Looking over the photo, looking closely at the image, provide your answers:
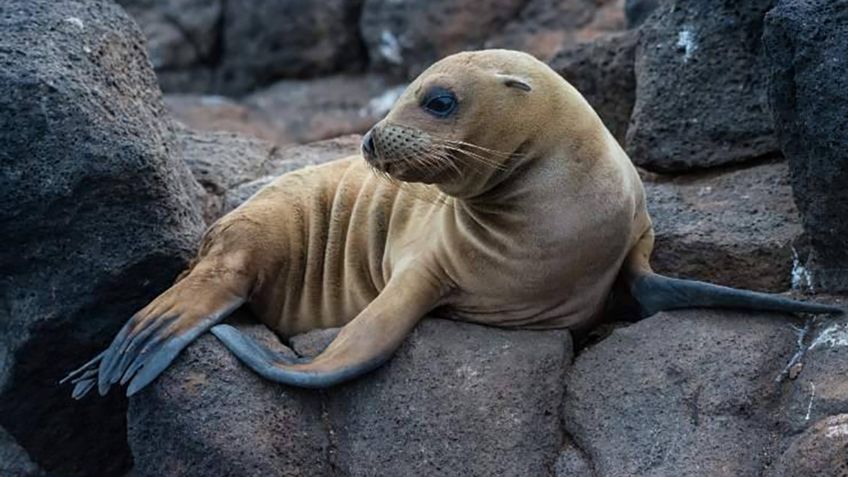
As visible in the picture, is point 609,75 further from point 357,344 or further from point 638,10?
point 357,344

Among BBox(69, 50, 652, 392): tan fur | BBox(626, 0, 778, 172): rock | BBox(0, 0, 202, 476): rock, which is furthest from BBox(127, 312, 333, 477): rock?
BBox(626, 0, 778, 172): rock

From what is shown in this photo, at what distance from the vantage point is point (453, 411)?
4504mm

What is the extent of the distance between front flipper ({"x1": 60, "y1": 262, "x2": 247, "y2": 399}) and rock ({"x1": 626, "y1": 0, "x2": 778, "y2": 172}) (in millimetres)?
1950

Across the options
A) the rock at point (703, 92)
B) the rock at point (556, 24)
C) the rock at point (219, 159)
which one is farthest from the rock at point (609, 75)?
the rock at point (556, 24)

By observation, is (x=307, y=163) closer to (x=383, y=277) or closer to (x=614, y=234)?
(x=383, y=277)

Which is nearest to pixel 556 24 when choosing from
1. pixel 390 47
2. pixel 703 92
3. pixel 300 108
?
pixel 390 47

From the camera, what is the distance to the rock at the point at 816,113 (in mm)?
4508

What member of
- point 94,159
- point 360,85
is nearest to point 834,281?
point 94,159

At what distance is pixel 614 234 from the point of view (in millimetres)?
4754

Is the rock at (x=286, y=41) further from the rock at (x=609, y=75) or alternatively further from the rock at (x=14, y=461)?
the rock at (x=14, y=461)

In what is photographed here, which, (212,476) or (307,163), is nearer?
(212,476)

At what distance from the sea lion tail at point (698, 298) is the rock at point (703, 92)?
114 cm

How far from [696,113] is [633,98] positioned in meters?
0.71

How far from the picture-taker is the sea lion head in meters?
4.61
